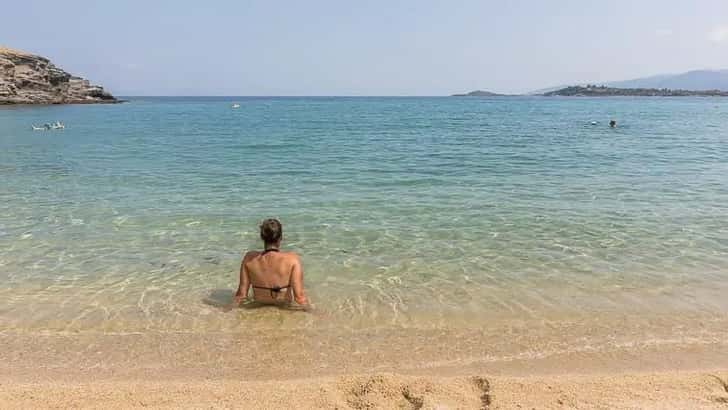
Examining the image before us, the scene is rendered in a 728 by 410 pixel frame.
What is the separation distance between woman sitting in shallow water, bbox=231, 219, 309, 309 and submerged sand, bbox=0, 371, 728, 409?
1.88m

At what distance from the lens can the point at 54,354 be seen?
5469 millimetres

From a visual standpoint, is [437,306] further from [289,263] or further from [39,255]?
[39,255]

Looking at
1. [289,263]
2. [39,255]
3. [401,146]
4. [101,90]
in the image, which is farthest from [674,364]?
[101,90]

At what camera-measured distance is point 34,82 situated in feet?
253

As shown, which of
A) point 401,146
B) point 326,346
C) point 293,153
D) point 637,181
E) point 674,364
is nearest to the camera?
point 674,364

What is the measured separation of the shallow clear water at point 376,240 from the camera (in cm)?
657

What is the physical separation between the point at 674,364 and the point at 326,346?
361cm

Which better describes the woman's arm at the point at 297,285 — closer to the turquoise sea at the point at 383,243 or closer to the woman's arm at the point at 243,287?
the turquoise sea at the point at 383,243

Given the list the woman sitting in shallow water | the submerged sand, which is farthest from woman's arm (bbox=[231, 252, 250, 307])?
the submerged sand

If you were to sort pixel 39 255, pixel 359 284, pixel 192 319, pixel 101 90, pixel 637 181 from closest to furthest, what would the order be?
pixel 192 319, pixel 359 284, pixel 39 255, pixel 637 181, pixel 101 90

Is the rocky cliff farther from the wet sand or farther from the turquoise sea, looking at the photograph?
the wet sand

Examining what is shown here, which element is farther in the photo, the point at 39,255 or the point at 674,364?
the point at 39,255

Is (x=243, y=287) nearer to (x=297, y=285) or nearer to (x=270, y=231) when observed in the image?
(x=297, y=285)

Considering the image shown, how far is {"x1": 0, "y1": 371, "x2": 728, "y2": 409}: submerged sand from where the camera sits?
14.2ft
